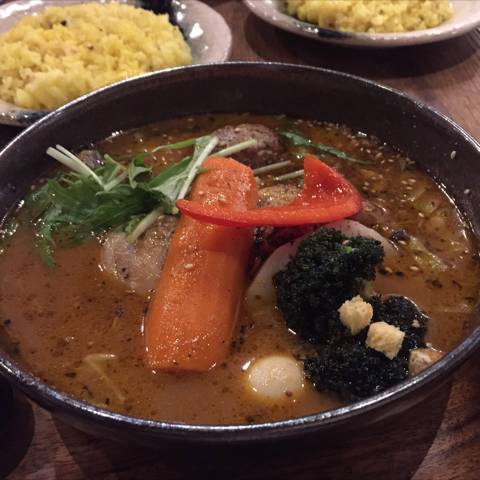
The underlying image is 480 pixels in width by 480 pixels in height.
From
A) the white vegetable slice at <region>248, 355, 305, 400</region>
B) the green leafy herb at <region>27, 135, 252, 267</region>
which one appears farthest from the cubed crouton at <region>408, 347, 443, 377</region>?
the green leafy herb at <region>27, 135, 252, 267</region>

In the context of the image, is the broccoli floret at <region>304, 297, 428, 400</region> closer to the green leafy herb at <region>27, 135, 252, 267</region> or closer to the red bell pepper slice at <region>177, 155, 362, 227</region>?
the red bell pepper slice at <region>177, 155, 362, 227</region>

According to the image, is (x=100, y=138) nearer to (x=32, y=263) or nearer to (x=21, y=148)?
(x=21, y=148)

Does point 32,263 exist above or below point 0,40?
below

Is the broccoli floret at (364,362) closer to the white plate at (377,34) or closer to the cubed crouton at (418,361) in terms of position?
the cubed crouton at (418,361)

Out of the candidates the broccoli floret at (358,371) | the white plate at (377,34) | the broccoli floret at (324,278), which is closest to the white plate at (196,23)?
the white plate at (377,34)

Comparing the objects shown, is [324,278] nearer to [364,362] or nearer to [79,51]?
[364,362]

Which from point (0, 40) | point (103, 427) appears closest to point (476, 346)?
point (103, 427)

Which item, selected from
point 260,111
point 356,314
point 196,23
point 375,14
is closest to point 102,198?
point 260,111
